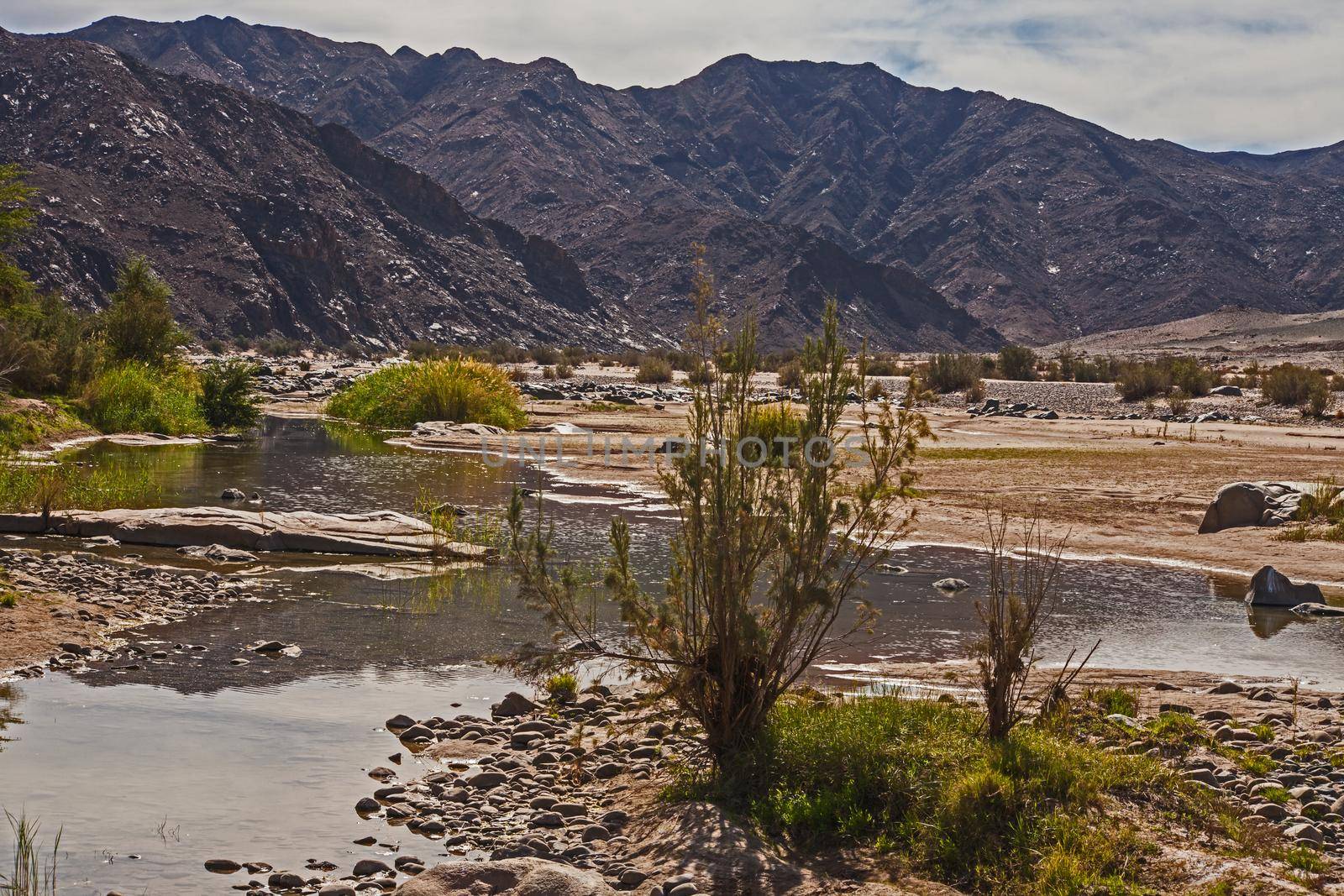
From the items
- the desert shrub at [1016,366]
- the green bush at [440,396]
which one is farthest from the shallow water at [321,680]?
the desert shrub at [1016,366]

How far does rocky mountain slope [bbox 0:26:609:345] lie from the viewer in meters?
70.2

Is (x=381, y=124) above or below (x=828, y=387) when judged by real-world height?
above

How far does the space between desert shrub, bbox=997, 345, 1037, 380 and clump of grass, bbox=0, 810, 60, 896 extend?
49.1 meters

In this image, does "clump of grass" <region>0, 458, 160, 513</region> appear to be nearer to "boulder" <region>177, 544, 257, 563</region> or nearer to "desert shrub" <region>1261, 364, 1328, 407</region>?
"boulder" <region>177, 544, 257, 563</region>

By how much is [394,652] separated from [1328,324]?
9017 centimetres

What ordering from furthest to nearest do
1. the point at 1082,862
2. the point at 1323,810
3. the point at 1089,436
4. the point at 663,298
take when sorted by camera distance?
the point at 663,298
the point at 1089,436
the point at 1323,810
the point at 1082,862

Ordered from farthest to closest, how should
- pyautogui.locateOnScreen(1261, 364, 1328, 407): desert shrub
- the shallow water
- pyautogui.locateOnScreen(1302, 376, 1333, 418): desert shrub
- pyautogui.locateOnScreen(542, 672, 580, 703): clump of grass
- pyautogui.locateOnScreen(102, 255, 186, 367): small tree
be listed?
pyautogui.locateOnScreen(1261, 364, 1328, 407): desert shrub
pyautogui.locateOnScreen(1302, 376, 1333, 418): desert shrub
pyautogui.locateOnScreen(102, 255, 186, 367): small tree
pyautogui.locateOnScreen(542, 672, 580, 703): clump of grass
the shallow water

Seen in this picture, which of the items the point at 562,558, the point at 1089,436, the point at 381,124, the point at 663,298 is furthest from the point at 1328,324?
the point at 381,124

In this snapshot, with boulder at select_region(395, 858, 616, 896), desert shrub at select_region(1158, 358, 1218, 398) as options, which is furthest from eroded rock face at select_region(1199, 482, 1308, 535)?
desert shrub at select_region(1158, 358, 1218, 398)

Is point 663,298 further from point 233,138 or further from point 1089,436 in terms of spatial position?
point 1089,436

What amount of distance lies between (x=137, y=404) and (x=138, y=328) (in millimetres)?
4122

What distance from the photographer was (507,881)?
16.1 ft

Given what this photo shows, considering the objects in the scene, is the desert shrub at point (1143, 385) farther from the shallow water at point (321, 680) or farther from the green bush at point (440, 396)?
the shallow water at point (321, 680)

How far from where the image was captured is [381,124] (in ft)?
552
